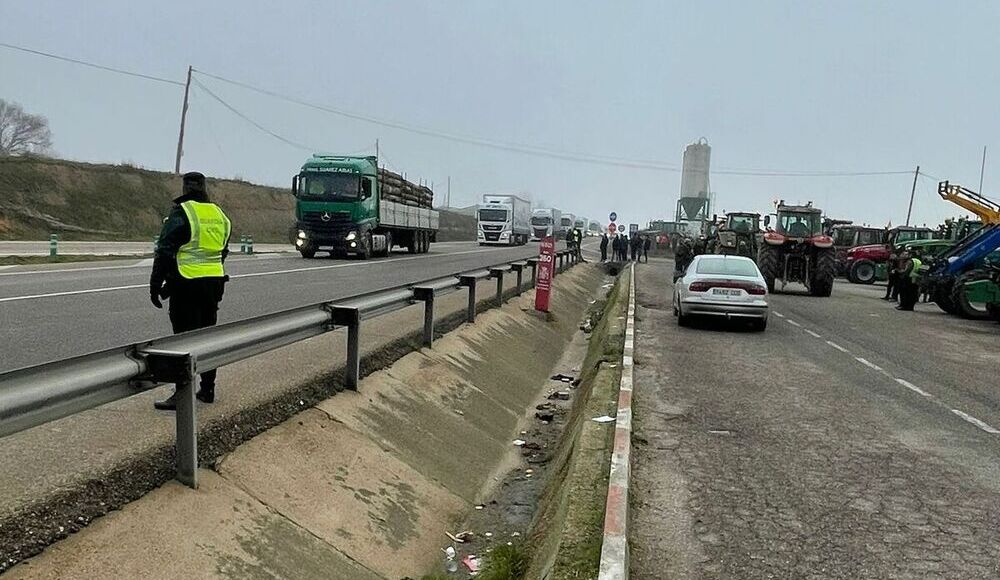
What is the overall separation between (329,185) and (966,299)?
2026cm

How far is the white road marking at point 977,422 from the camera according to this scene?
820 cm

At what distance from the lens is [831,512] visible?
5723 mm

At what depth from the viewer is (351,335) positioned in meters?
7.20

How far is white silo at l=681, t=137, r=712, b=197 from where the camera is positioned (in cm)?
6612

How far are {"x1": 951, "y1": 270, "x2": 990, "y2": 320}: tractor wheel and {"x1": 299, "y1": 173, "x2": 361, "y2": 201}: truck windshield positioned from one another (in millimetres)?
18994

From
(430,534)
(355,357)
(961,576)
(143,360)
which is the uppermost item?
(143,360)

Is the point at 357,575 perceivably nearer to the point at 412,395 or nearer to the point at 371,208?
the point at 412,395

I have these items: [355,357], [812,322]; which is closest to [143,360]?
[355,357]

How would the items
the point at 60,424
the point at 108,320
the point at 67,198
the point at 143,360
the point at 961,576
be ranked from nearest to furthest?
the point at 143,360 < the point at 961,576 < the point at 60,424 < the point at 108,320 < the point at 67,198

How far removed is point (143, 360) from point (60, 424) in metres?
1.76

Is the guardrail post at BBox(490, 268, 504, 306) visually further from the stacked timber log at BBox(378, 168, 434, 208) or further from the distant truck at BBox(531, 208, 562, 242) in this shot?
the distant truck at BBox(531, 208, 562, 242)

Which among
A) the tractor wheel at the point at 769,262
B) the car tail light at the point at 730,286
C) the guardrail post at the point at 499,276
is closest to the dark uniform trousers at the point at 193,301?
the guardrail post at the point at 499,276

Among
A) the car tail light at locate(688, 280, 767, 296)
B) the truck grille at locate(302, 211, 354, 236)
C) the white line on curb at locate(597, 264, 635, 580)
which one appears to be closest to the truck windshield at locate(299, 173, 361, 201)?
the truck grille at locate(302, 211, 354, 236)

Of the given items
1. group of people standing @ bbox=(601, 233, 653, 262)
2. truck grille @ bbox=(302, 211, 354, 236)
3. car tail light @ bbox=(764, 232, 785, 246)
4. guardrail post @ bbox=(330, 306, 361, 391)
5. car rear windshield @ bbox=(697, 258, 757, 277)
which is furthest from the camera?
group of people standing @ bbox=(601, 233, 653, 262)
